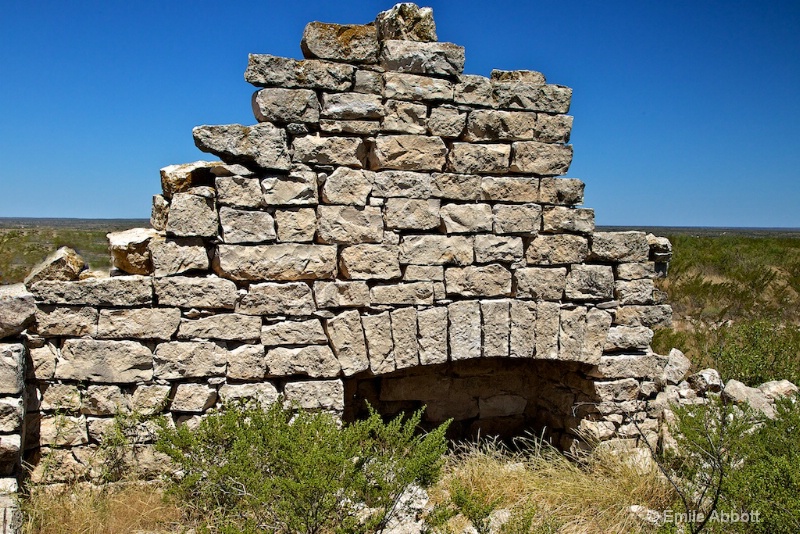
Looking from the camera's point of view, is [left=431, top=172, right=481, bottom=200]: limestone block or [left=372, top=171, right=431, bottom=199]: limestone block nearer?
A: [left=372, top=171, right=431, bottom=199]: limestone block

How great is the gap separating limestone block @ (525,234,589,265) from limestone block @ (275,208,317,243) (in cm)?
180

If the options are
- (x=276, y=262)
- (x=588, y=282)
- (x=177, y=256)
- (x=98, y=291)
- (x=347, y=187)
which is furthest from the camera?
(x=588, y=282)

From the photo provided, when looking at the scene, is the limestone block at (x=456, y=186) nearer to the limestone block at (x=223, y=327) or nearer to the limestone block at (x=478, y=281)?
the limestone block at (x=478, y=281)

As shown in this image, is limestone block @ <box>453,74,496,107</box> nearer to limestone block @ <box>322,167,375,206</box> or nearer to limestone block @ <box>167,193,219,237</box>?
limestone block @ <box>322,167,375,206</box>

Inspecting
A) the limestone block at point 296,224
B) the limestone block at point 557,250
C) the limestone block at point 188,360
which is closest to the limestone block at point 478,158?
the limestone block at point 557,250

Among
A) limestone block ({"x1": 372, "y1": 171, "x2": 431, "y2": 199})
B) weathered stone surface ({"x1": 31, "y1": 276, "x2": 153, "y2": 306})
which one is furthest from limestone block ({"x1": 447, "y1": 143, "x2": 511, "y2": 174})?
weathered stone surface ({"x1": 31, "y1": 276, "x2": 153, "y2": 306})

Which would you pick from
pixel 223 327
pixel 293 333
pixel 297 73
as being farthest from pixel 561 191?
pixel 223 327

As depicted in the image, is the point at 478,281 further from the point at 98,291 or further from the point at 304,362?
the point at 98,291

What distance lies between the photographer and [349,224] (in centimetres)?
457

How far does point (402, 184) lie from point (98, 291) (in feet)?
7.57

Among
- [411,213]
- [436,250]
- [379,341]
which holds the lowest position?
[379,341]

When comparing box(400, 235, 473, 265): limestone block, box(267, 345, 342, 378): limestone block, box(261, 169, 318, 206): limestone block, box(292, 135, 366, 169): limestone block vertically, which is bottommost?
box(267, 345, 342, 378): limestone block

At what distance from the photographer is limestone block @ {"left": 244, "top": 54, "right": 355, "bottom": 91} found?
170 inches

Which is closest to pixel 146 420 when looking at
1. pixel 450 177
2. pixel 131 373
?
pixel 131 373
